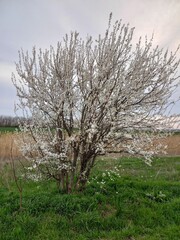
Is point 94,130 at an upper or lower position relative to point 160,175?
upper

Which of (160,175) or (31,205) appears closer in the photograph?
(31,205)

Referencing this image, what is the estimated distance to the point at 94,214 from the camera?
15.0ft

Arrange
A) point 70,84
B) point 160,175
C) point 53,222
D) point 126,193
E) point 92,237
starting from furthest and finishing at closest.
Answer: point 160,175
point 126,193
point 70,84
point 53,222
point 92,237

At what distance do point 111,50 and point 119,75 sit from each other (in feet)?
1.58

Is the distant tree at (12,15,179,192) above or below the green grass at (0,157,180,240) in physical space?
above

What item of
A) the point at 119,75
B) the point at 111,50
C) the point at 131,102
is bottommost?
the point at 131,102

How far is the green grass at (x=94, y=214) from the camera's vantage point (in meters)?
4.15

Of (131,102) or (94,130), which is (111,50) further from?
(94,130)

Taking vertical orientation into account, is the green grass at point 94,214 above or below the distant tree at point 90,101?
below

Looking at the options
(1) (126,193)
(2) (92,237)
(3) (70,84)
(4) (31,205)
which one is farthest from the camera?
(1) (126,193)

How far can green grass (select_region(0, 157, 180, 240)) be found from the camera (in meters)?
4.15

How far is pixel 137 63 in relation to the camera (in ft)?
16.7

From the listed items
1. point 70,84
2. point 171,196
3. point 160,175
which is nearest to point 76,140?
point 70,84

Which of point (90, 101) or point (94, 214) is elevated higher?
point (90, 101)
